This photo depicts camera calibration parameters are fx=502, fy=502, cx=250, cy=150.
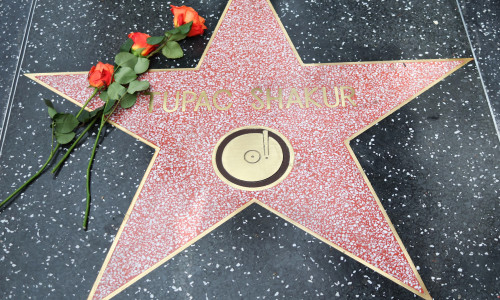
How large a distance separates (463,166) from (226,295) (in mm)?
636

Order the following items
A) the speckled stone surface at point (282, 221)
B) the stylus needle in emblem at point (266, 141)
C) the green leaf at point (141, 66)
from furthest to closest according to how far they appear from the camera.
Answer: the green leaf at point (141, 66) → the stylus needle in emblem at point (266, 141) → the speckled stone surface at point (282, 221)

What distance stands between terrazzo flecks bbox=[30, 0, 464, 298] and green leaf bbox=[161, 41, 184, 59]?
50 mm

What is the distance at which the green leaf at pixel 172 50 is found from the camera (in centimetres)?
134

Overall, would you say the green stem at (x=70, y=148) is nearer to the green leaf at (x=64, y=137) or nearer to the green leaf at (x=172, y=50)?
the green leaf at (x=64, y=137)

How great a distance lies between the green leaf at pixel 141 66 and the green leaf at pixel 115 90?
7 cm

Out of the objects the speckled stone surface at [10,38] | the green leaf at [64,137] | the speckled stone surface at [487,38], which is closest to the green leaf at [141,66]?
the green leaf at [64,137]

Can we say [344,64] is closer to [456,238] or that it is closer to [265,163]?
[265,163]

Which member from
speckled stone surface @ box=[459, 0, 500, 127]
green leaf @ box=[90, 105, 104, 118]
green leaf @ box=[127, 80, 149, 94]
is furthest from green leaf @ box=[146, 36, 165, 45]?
speckled stone surface @ box=[459, 0, 500, 127]

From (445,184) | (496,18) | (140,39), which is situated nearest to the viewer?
(445,184)

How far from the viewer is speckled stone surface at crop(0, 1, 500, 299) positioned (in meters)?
1.07

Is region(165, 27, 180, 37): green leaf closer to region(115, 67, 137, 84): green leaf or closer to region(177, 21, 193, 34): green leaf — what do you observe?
region(177, 21, 193, 34): green leaf

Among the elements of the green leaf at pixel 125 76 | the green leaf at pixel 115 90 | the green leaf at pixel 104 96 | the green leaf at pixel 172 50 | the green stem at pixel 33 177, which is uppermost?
the green leaf at pixel 172 50

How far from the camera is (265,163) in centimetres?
118

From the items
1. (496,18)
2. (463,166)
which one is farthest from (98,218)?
(496,18)
